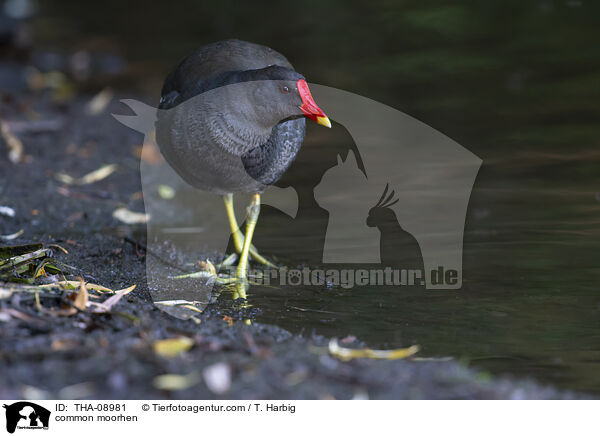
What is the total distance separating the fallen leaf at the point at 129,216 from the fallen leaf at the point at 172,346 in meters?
2.97

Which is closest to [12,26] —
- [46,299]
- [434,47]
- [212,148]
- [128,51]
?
[128,51]

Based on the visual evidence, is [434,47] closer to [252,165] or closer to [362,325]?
[252,165]

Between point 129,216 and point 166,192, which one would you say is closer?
point 129,216

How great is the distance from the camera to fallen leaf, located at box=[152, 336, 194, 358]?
3298 millimetres

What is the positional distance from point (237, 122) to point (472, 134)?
3671 mm

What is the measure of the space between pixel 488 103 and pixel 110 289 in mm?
5660

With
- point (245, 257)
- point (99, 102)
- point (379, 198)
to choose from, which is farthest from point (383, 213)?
point (99, 102)

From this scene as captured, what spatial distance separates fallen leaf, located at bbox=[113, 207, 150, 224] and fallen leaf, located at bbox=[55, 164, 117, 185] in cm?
86

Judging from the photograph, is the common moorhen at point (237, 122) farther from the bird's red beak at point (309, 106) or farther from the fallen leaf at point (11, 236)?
the fallen leaf at point (11, 236)

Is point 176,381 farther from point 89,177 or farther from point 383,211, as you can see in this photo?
point 89,177

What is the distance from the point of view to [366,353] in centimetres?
358

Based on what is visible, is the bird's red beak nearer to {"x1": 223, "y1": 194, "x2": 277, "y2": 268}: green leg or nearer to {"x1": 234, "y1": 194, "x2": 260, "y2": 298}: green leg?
{"x1": 234, "y1": 194, "x2": 260, "y2": 298}: green leg

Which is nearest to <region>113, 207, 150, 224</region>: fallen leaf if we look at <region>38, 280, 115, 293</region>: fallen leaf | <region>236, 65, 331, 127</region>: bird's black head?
<region>236, 65, 331, 127</region>: bird's black head
